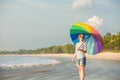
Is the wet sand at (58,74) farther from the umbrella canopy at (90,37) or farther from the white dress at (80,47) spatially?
the white dress at (80,47)

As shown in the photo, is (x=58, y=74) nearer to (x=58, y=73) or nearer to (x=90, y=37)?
(x=58, y=73)

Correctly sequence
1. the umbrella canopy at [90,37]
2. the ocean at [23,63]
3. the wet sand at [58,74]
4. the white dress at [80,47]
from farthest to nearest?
the ocean at [23,63] < the wet sand at [58,74] < the umbrella canopy at [90,37] < the white dress at [80,47]

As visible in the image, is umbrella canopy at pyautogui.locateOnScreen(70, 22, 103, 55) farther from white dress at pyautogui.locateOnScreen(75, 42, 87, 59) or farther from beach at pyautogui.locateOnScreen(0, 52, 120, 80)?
beach at pyautogui.locateOnScreen(0, 52, 120, 80)

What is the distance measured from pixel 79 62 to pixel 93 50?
0.74 meters

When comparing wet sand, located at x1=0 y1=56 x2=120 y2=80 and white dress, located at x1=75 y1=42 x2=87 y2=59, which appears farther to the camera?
wet sand, located at x1=0 y1=56 x2=120 y2=80

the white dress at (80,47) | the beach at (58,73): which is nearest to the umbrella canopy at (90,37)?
the white dress at (80,47)

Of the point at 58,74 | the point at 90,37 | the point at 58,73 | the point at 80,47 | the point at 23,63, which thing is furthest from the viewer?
the point at 23,63

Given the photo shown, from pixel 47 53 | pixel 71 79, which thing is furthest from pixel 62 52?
A: pixel 71 79

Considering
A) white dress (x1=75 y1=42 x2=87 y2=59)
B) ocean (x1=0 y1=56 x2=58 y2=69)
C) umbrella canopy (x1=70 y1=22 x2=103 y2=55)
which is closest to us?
white dress (x1=75 y1=42 x2=87 y2=59)

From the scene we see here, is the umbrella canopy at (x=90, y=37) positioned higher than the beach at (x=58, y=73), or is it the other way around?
the umbrella canopy at (x=90, y=37)

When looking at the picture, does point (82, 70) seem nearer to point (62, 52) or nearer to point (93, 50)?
point (93, 50)

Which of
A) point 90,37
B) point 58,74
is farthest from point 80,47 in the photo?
point 58,74

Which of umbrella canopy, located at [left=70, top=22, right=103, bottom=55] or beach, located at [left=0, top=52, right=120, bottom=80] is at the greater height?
umbrella canopy, located at [left=70, top=22, right=103, bottom=55]

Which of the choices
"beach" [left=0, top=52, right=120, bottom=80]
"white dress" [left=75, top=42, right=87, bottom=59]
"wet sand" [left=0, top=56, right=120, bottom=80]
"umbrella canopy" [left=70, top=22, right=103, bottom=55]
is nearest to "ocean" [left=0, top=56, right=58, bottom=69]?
"beach" [left=0, top=52, right=120, bottom=80]
